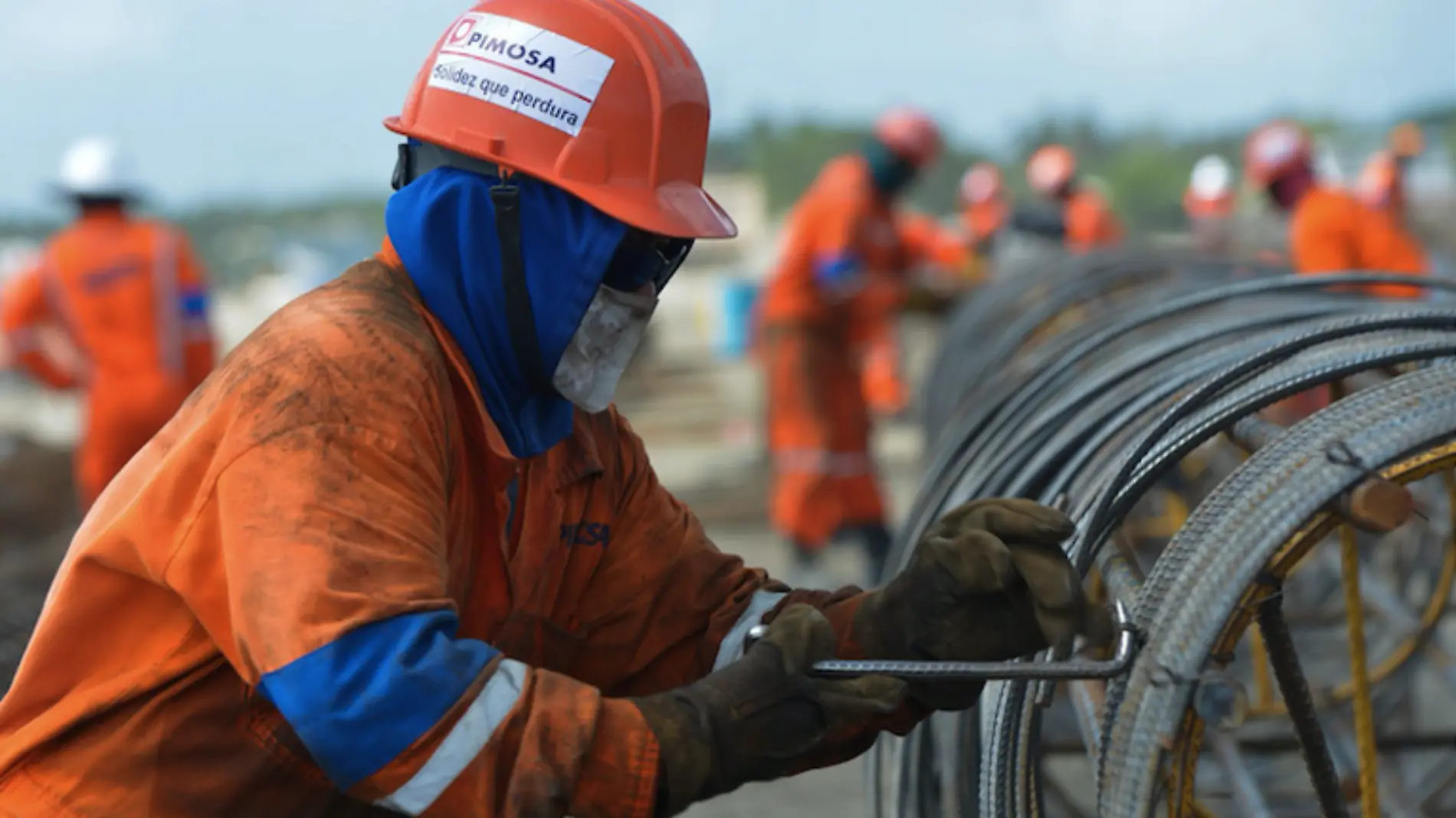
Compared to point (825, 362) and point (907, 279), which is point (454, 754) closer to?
point (825, 362)

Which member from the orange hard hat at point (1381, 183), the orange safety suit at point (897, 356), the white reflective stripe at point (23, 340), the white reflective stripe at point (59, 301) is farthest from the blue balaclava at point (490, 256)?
the orange safety suit at point (897, 356)

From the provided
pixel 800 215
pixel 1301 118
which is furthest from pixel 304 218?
pixel 800 215

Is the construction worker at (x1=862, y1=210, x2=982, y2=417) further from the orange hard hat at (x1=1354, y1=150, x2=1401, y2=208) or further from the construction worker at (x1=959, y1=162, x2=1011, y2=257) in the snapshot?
the orange hard hat at (x1=1354, y1=150, x2=1401, y2=208)

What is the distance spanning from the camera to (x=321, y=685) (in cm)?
176

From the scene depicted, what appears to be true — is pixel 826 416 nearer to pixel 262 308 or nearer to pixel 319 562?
pixel 319 562

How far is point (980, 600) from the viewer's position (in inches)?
83.9

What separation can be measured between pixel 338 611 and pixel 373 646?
0.05m

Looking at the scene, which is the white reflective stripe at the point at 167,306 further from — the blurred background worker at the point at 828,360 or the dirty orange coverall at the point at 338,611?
the dirty orange coverall at the point at 338,611

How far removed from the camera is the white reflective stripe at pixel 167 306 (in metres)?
7.10

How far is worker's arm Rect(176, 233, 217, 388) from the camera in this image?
7.19 meters

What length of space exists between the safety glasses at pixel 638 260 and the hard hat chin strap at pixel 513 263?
13 centimetres

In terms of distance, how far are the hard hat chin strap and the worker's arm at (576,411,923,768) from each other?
13.1 inches

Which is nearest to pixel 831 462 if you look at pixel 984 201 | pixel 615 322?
pixel 615 322

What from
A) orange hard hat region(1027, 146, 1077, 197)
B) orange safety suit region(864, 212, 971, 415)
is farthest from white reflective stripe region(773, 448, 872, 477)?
orange hard hat region(1027, 146, 1077, 197)
